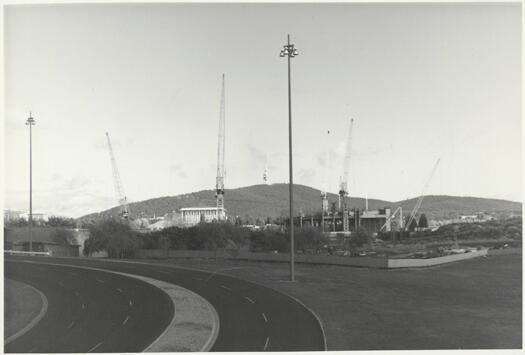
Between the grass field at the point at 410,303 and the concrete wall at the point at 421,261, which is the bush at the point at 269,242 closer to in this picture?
the concrete wall at the point at 421,261

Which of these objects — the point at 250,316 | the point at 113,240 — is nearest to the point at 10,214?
the point at 113,240

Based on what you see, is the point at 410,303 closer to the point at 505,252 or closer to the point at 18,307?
the point at 18,307

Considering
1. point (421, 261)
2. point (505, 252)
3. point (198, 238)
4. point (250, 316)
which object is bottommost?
point (505, 252)

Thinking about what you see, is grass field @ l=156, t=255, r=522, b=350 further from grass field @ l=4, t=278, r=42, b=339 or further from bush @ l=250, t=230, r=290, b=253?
bush @ l=250, t=230, r=290, b=253

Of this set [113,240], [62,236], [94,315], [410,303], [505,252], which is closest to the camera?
[94,315]

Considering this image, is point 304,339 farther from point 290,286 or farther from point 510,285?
point 510,285

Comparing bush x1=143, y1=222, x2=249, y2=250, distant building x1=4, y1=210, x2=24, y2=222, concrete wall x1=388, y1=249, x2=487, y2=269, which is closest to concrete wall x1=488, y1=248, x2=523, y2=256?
concrete wall x1=388, y1=249, x2=487, y2=269

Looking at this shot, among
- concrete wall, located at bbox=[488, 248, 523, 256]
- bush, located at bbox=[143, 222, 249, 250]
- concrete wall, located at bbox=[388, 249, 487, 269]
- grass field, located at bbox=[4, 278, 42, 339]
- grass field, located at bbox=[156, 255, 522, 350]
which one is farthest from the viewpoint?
bush, located at bbox=[143, 222, 249, 250]
